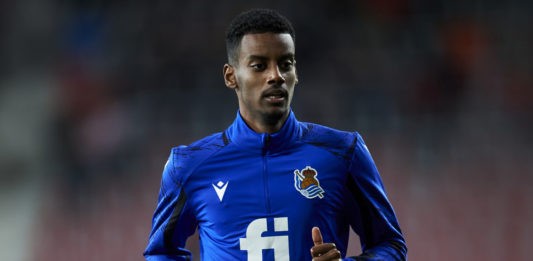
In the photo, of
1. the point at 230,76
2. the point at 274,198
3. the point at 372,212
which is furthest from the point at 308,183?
the point at 230,76

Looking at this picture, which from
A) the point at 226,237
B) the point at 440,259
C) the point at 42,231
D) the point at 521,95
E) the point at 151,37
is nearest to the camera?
the point at 226,237

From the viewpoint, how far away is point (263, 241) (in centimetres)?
271

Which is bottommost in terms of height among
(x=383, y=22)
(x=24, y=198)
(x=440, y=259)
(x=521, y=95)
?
(x=440, y=259)

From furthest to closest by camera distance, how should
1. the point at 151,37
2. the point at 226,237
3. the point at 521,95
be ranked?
1. the point at 151,37
2. the point at 521,95
3. the point at 226,237

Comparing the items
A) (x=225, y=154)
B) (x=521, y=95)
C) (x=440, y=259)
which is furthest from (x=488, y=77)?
(x=225, y=154)

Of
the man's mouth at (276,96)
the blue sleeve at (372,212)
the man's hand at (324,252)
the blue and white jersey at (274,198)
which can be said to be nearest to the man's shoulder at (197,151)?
the blue and white jersey at (274,198)

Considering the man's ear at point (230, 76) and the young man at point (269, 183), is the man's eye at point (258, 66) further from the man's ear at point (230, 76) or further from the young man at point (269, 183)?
the man's ear at point (230, 76)

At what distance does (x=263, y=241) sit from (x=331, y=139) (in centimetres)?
43

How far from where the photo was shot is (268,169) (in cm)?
282

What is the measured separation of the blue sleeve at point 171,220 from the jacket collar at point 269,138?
0.81 feet

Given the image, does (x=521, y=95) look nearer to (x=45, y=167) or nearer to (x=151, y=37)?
(x=151, y=37)

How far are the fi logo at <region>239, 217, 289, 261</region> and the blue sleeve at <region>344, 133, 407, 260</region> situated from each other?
0.87ft

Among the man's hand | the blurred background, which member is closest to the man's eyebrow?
the man's hand

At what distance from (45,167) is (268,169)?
19.7 ft
